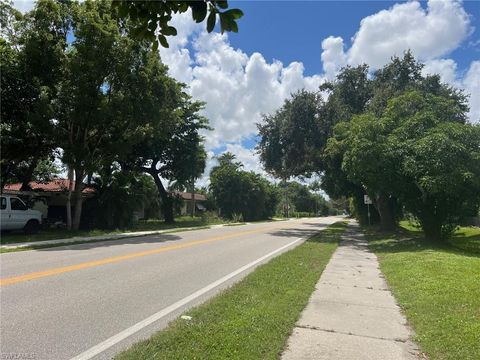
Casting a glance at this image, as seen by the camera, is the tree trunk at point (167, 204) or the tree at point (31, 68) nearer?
the tree at point (31, 68)

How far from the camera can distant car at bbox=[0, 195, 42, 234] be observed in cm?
2052

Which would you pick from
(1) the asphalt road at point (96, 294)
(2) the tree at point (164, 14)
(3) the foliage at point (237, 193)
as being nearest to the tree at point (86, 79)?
(1) the asphalt road at point (96, 294)

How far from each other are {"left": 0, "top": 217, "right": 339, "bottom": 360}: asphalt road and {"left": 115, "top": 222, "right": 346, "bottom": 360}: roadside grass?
0.48 metres

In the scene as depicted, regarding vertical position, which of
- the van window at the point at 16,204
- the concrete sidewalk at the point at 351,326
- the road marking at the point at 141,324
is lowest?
the concrete sidewalk at the point at 351,326

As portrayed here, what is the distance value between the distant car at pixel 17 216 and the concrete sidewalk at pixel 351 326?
16.4 metres

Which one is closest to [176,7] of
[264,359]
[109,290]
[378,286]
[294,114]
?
[264,359]

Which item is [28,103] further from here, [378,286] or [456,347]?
[456,347]

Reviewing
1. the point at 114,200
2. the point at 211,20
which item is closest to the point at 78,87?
the point at 114,200

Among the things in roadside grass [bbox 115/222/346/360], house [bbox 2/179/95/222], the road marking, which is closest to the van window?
house [bbox 2/179/95/222]

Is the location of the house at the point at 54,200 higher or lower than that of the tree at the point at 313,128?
lower

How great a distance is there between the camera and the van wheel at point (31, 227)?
2209cm

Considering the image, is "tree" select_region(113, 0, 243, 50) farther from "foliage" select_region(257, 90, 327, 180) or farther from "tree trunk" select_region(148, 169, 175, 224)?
"tree trunk" select_region(148, 169, 175, 224)

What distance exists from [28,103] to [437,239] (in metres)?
22.3

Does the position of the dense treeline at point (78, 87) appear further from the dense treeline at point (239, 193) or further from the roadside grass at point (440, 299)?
the dense treeline at point (239, 193)
